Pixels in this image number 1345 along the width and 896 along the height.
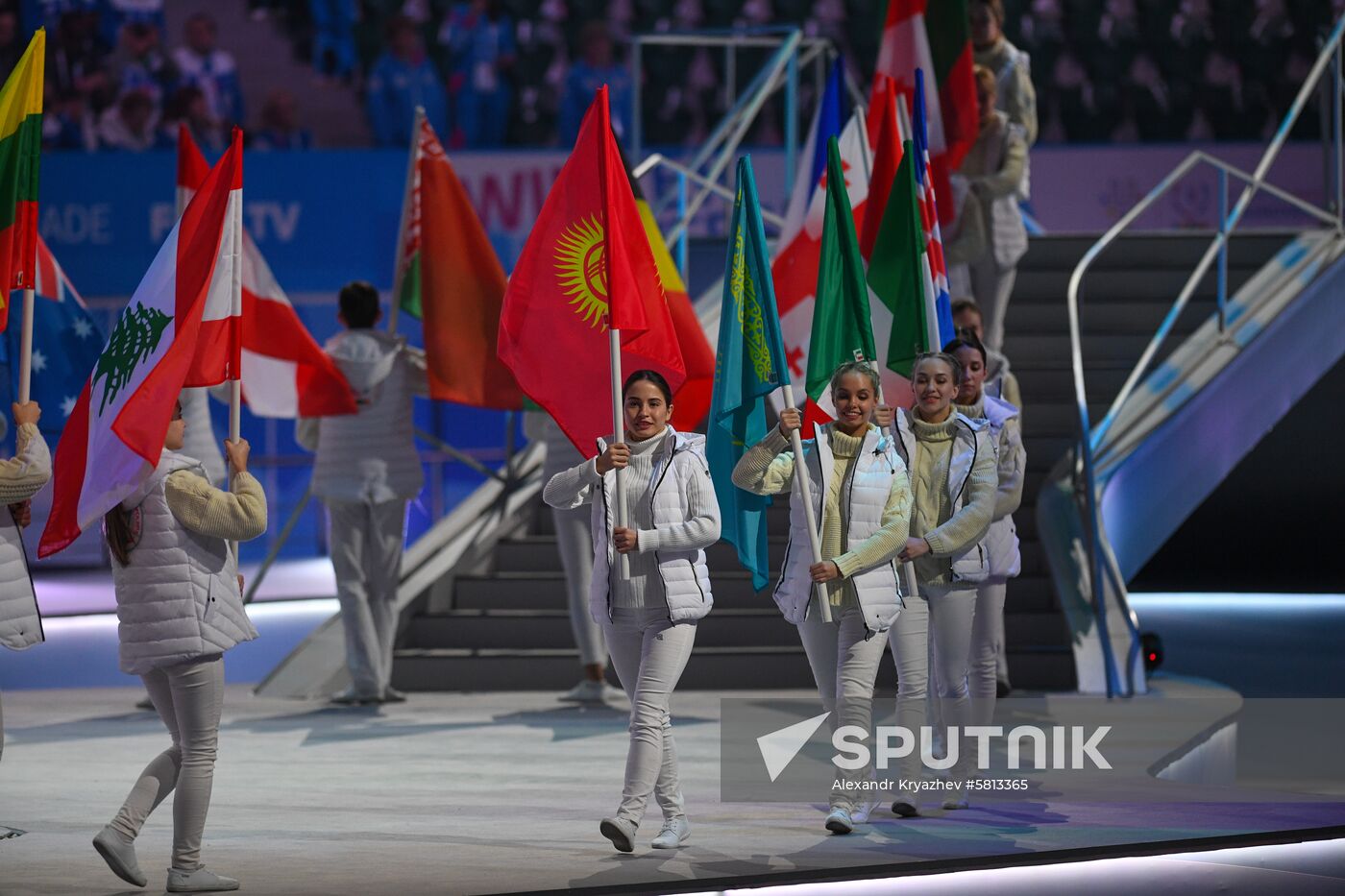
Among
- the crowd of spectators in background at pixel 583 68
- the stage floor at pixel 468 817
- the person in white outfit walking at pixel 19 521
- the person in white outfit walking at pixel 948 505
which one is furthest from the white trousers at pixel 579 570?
the crowd of spectators in background at pixel 583 68

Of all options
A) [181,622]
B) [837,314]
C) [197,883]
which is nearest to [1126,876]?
[837,314]

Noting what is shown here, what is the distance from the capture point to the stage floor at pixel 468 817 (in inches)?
225

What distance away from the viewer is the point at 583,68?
1875 centimetres

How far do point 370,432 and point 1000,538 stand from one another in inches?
138

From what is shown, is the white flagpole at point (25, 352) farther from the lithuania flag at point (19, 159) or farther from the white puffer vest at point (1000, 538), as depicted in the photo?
the white puffer vest at point (1000, 538)

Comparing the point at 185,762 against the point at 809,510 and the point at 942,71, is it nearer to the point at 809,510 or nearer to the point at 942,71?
the point at 809,510

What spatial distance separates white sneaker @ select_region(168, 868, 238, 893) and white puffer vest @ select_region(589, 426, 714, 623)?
1331 mm

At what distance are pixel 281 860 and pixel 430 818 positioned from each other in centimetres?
86

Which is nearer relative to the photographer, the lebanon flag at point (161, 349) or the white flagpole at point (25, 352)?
the lebanon flag at point (161, 349)

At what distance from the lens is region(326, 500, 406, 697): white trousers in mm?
9523

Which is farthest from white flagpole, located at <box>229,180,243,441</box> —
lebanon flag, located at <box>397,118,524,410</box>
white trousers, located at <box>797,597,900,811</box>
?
lebanon flag, located at <box>397,118,524,410</box>

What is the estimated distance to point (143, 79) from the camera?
61.2ft

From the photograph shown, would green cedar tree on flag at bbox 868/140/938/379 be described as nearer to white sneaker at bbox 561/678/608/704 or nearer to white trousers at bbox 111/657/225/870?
white sneaker at bbox 561/678/608/704

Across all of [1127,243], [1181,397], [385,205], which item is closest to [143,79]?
[385,205]
